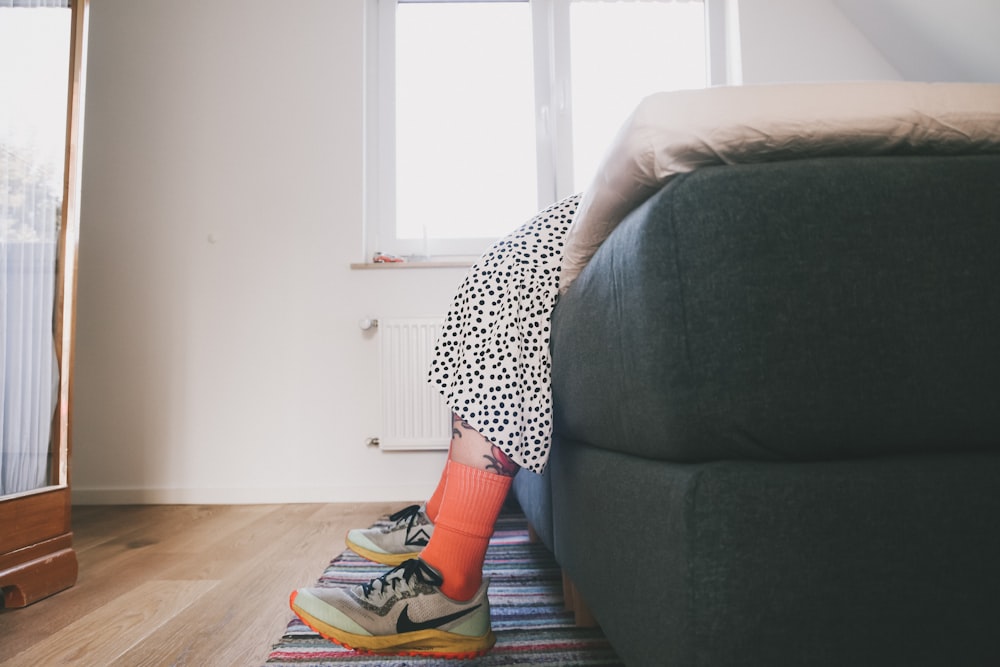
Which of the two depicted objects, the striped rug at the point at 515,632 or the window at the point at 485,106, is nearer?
the striped rug at the point at 515,632

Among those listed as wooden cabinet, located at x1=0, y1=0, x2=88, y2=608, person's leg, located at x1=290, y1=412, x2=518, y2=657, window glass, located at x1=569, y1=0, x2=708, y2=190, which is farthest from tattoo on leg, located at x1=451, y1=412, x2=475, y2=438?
window glass, located at x1=569, y1=0, x2=708, y2=190

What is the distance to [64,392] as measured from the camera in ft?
4.33

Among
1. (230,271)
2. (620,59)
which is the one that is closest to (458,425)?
(230,271)

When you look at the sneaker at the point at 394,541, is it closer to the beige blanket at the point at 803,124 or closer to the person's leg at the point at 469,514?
the person's leg at the point at 469,514

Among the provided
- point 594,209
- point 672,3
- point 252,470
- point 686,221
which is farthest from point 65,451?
point 672,3

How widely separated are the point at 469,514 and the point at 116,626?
0.62 meters

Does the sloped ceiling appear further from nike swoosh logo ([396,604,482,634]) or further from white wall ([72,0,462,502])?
nike swoosh logo ([396,604,482,634])

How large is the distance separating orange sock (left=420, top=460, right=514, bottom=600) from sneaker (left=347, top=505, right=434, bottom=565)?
0.49 m

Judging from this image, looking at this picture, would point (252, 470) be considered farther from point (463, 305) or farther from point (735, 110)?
point (735, 110)

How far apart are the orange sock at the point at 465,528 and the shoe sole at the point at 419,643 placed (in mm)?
54

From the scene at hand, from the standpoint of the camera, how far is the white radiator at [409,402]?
2.22m

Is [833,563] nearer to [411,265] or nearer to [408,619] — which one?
[408,619]

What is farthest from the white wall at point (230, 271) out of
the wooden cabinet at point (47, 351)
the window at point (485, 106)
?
the wooden cabinet at point (47, 351)

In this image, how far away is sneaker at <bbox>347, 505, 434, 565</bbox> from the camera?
4.34ft
